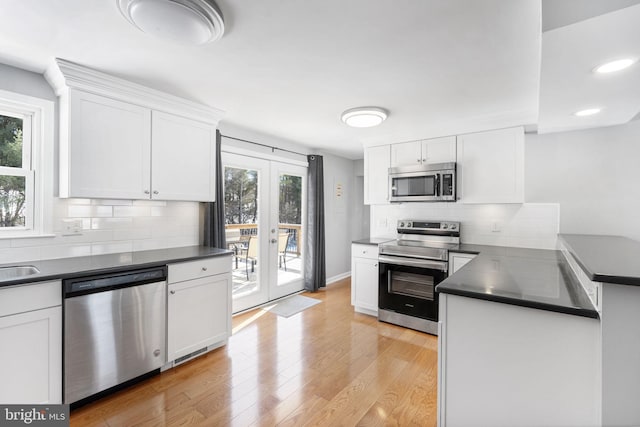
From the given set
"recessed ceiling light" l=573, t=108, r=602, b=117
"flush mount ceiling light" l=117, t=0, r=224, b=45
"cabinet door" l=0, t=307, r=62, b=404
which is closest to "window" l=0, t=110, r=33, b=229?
"cabinet door" l=0, t=307, r=62, b=404

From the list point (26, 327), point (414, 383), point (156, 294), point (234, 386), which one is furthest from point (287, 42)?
point (414, 383)

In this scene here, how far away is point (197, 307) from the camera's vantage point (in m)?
2.56

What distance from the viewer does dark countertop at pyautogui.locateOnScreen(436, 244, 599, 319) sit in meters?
1.25

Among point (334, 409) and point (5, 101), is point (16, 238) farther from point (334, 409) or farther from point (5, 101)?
point (334, 409)

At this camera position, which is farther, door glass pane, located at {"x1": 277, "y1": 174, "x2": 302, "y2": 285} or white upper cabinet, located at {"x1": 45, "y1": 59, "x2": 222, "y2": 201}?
door glass pane, located at {"x1": 277, "y1": 174, "x2": 302, "y2": 285}

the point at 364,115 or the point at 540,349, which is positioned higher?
the point at 364,115

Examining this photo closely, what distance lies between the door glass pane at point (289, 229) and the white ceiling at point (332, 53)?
61.9 inches

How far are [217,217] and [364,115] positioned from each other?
187cm

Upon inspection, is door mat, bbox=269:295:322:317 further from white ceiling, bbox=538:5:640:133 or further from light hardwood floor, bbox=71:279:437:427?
white ceiling, bbox=538:5:640:133

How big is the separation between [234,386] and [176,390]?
41 centimetres

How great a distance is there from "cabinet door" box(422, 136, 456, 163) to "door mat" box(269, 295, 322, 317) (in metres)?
2.41

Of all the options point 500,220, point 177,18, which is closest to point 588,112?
point 500,220

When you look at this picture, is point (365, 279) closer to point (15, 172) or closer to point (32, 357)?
point (32, 357)

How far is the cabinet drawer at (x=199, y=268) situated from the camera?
7.86 ft
